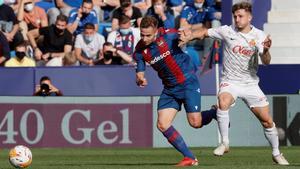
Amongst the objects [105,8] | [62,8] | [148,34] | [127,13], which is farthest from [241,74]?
[62,8]

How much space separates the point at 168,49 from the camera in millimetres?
14273

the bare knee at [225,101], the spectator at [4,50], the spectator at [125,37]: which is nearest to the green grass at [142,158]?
the bare knee at [225,101]

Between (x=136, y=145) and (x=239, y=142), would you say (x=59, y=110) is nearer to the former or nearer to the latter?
(x=136, y=145)

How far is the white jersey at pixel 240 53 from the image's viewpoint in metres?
14.0

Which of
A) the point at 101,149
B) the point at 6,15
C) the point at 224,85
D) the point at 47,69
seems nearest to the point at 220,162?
the point at 224,85

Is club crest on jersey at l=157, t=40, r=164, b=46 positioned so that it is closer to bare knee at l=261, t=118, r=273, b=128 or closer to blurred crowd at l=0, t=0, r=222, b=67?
bare knee at l=261, t=118, r=273, b=128

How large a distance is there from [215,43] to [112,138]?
277cm

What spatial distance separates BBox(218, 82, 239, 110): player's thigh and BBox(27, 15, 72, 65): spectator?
903cm

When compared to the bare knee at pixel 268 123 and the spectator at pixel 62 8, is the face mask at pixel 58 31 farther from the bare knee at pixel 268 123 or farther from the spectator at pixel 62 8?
the bare knee at pixel 268 123

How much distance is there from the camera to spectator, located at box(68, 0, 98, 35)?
76.0 ft

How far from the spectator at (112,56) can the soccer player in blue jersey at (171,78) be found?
7.68 meters

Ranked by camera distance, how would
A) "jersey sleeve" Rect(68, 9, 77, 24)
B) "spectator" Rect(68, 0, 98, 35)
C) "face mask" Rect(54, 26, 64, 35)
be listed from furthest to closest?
1. "jersey sleeve" Rect(68, 9, 77, 24)
2. "spectator" Rect(68, 0, 98, 35)
3. "face mask" Rect(54, 26, 64, 35)

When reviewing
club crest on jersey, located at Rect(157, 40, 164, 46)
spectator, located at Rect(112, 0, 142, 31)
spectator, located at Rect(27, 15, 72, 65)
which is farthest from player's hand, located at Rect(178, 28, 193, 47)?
spectator, located at Rect(112, 0, 142, 31)

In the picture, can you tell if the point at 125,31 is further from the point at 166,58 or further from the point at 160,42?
the point at 160,42
